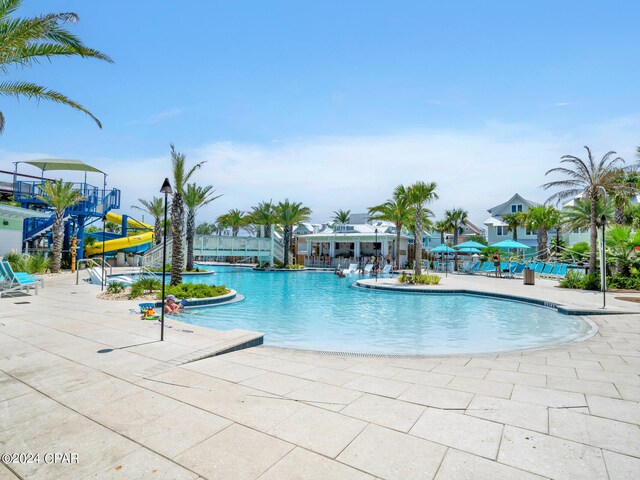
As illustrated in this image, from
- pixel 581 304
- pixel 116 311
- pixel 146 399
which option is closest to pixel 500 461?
pixel 146 399

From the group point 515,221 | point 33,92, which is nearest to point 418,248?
point 33,92

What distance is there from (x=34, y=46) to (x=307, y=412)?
8350 mm

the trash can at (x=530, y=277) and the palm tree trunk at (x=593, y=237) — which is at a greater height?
the palm tree trunk at (x=593, y=237)

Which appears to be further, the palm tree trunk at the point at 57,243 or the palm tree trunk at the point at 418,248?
the palm tree trunk at the point at 57,243

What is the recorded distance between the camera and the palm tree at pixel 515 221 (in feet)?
127

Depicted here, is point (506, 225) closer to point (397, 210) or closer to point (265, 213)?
point (397, 210)

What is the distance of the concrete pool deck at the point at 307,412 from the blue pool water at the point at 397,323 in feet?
6.60

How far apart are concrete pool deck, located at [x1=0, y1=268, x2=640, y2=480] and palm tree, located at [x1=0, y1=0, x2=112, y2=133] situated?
5.04 meters

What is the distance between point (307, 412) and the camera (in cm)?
382

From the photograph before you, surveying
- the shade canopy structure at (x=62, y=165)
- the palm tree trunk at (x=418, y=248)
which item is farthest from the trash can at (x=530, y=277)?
the shade canopy structure at (x=62, y=165)

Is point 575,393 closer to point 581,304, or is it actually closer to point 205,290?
point 581,304

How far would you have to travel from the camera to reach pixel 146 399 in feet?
13.4

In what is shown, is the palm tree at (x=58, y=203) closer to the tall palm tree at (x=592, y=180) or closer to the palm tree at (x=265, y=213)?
the palm tree at (x=265, y=213)

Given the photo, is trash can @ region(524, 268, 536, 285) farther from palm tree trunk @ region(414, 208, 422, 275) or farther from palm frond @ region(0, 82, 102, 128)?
palm frond @ region(0, 82, 102, 128)
